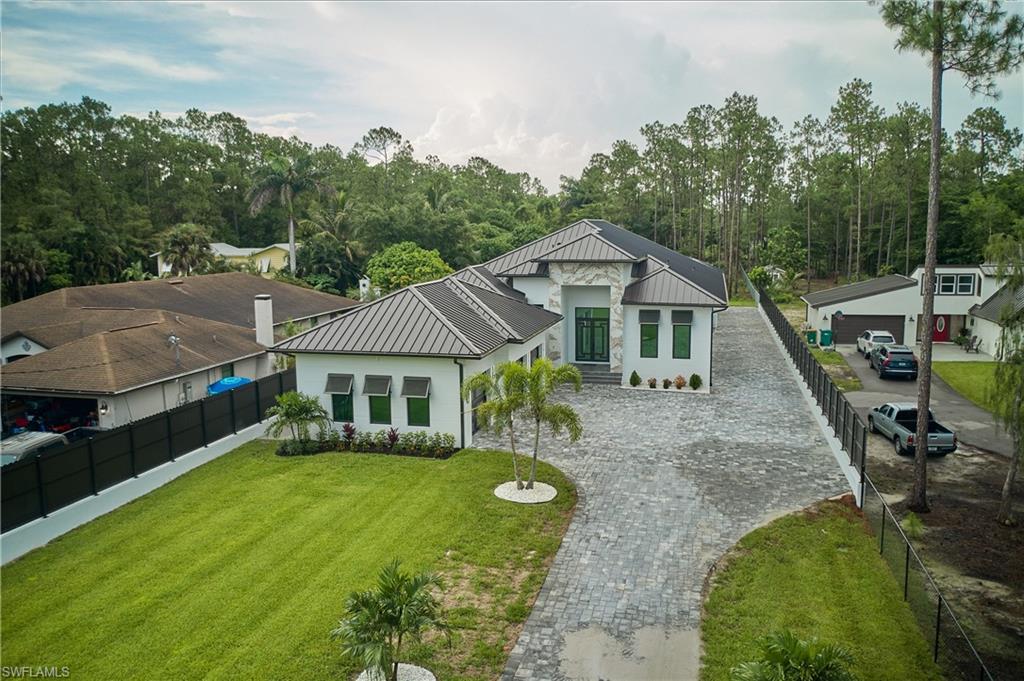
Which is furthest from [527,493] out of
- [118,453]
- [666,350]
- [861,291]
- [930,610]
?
[861,291]

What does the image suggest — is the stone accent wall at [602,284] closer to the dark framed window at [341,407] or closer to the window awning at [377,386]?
the window awning at [377,386]

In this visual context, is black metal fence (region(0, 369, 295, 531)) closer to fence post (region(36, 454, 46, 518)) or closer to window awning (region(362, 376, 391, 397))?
fence post (region(36, 454, 46, 518))

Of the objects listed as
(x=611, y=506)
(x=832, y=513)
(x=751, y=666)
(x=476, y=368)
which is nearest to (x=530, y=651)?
(x=751, y=666)

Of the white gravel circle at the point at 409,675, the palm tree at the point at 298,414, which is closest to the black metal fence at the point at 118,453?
the palm tree at the point at 298,414

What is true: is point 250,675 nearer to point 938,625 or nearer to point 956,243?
point 938,625

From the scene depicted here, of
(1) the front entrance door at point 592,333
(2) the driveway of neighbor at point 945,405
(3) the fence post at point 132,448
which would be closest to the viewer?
(3) the fence post at point 132,448

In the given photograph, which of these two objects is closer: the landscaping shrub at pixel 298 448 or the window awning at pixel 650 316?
the landscaping shrub at pixel 298 448

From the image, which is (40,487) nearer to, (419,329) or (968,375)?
(419,329)

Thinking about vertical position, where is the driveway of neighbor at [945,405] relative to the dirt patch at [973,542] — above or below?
above
